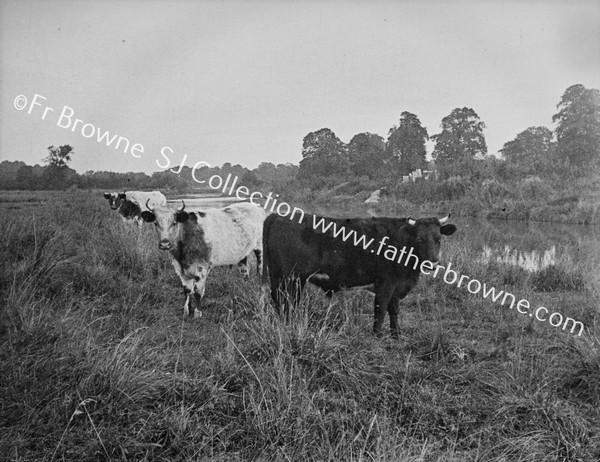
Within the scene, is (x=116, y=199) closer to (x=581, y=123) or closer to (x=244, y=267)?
(x=244, y=267)

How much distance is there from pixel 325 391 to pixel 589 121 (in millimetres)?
34478

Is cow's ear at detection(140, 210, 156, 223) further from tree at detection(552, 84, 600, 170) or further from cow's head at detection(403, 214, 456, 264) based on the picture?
tree at detection(552, 84, 600, 170)

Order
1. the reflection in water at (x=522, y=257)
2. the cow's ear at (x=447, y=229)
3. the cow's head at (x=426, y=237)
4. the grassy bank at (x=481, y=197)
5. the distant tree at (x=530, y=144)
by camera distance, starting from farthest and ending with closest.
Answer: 1. the distant tree at (x=530, y=144)
2. the grassy bank at (x=481, y=197)
3. the reflection in water at (x=522, y=257)
4. the cow's ear at (x=447, y=229)
5. the cow's head at (x=426, y=237)

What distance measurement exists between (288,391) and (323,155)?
19474 mm

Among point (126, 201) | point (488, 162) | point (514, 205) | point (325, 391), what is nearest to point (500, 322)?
point (325, 391)

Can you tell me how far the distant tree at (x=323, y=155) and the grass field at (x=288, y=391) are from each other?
1708cm

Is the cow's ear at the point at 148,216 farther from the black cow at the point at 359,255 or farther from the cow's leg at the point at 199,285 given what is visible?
the black cow at the point at 359,255

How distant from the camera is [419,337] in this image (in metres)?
4.66

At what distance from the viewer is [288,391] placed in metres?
3.18

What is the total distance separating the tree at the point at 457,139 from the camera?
27.9 meters

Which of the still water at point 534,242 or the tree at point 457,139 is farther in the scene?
the tree at point 457,139

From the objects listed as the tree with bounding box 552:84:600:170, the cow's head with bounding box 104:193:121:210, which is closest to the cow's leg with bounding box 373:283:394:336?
the cow's head with bounding box 104:193:121:210

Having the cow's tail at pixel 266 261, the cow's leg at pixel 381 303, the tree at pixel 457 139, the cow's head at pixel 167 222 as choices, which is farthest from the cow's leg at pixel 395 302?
the tree at pixel 457 139

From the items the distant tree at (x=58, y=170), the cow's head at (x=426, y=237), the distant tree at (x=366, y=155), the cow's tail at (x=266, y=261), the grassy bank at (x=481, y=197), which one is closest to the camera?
the cow's head at (x=426, y=237)
